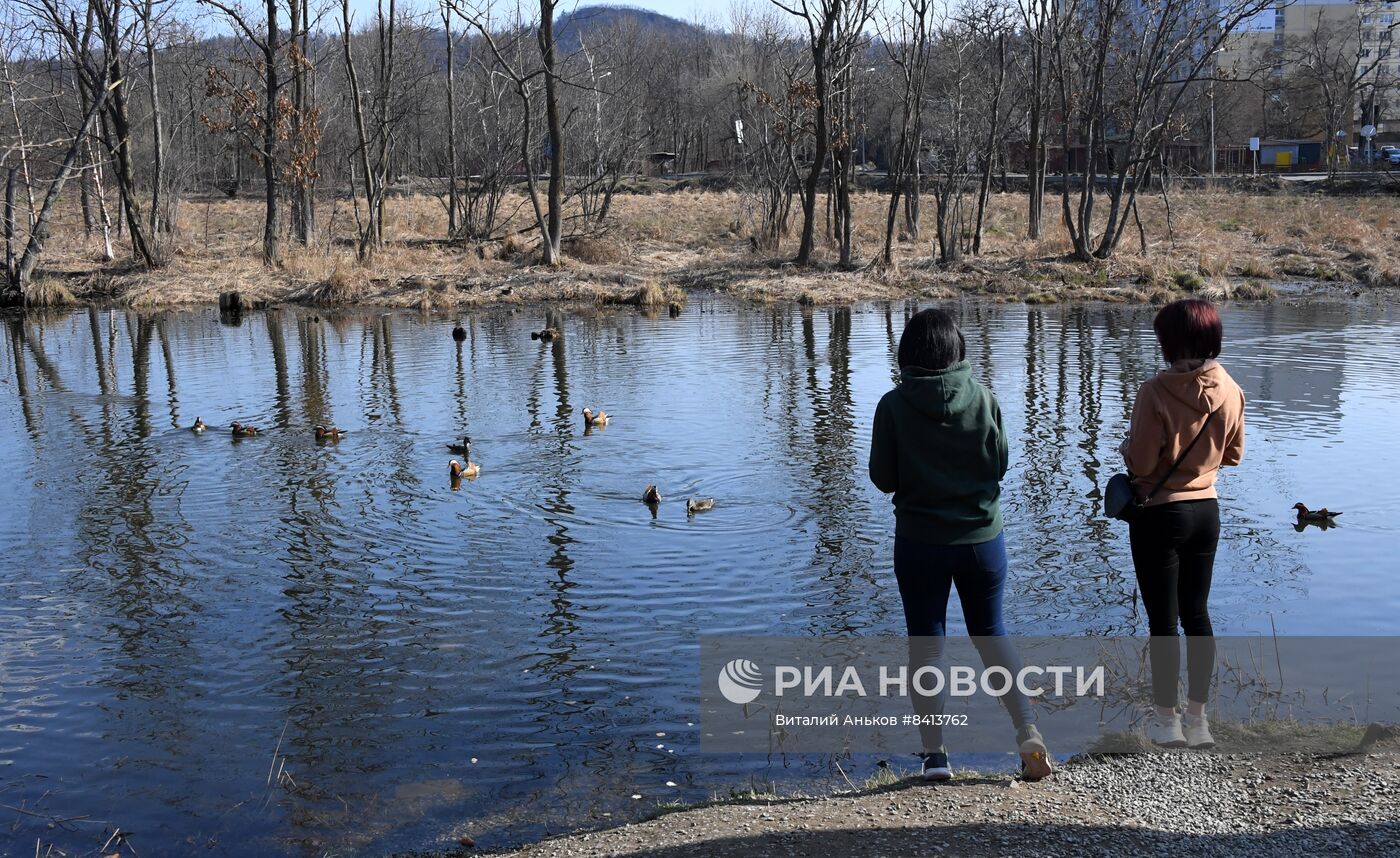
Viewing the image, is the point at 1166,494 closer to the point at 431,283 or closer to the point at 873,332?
the point at 873,332

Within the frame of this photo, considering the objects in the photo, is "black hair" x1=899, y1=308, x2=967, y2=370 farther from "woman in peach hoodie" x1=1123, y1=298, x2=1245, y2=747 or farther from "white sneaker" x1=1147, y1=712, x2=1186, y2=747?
"white sneaker" x1=1147, y1=712, x2=1186, y2=747

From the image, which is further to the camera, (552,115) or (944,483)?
(552,115)

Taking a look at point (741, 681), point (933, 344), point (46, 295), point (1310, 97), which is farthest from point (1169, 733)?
point (1310, 97)

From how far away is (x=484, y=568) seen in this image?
9.20 m

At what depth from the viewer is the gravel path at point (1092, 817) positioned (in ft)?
14.4

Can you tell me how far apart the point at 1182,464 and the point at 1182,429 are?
150 millimetres

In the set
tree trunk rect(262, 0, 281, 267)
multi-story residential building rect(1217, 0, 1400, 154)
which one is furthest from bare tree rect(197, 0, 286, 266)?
multi-story residential building rect(1217, 0, 1400, 154)

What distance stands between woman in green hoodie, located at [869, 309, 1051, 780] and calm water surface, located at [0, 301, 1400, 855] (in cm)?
130

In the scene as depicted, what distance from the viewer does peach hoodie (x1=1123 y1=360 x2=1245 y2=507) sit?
206 inches

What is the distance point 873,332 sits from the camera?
77.5ft

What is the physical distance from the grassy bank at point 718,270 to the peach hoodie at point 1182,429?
2421 centimetres

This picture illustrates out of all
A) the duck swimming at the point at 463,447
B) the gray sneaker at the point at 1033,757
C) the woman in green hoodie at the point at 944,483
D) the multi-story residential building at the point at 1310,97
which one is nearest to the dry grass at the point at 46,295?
the duck swimming at the point at 463,447

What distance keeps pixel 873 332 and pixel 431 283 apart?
13153mm

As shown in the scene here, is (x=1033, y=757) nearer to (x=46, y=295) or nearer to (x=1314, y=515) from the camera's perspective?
(x=1314, y=515)
